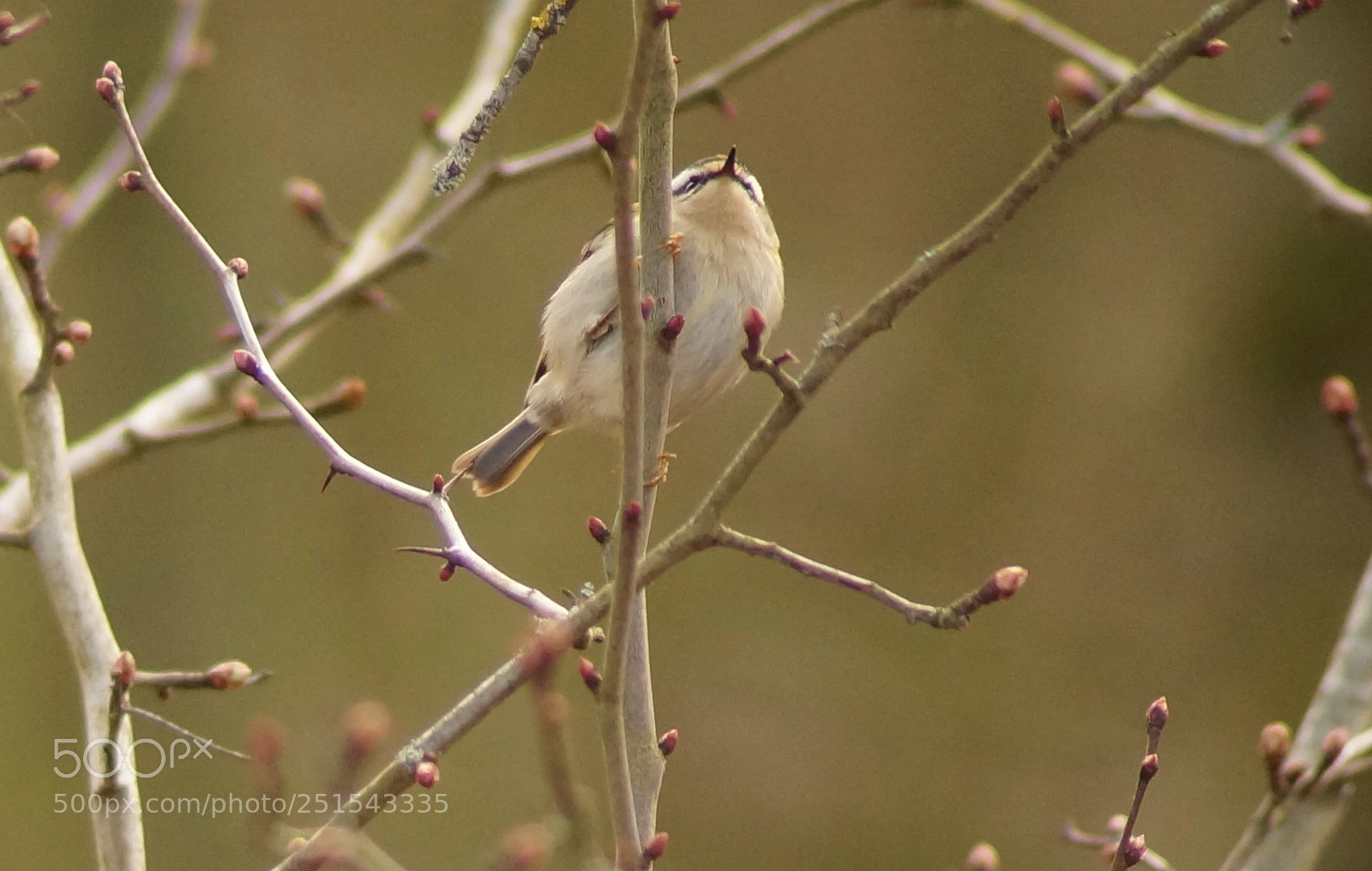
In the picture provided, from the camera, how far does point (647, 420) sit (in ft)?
5.09

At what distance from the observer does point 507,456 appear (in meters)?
2.65

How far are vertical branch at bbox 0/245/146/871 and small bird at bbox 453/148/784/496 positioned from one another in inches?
24.7

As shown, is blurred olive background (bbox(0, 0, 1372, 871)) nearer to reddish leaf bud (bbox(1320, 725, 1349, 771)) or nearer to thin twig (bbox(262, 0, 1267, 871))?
reddish leaf bud (bbox(1320, 725, 1349, 771))

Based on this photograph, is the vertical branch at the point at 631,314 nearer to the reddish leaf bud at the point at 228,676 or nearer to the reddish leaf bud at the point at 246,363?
the reddish leaf bud at the point at 246,363

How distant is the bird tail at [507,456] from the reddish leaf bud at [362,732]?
4.61ft

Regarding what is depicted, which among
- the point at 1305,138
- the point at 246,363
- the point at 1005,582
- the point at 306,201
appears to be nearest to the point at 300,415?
the point at 246,363

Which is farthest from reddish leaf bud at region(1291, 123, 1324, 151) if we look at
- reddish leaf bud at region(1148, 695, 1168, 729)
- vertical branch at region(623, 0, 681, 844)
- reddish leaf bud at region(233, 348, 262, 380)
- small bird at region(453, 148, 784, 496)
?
reddish leaf bud at region(233, 348, 262, 380)

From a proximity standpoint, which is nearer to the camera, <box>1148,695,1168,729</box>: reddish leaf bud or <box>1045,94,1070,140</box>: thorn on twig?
<box>1045,94,1070,140</box>: thorn on twig

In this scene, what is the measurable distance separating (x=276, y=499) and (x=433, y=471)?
1.76 ft

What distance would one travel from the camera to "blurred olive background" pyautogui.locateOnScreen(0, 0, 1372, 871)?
3.98 metres

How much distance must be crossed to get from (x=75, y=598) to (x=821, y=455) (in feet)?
8.85

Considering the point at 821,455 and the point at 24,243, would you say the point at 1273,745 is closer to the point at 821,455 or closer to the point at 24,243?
the point at 24,243

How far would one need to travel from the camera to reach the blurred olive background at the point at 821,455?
398 cm

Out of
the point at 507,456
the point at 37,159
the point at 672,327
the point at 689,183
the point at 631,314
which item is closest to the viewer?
the point at 631,314
